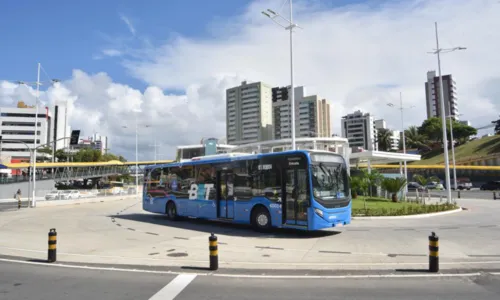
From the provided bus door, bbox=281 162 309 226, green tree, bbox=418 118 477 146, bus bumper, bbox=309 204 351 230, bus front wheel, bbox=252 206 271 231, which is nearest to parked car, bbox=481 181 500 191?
bus bumper, bbox=309 204 351 230

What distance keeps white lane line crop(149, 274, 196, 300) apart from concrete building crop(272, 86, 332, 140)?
151026 millimetres

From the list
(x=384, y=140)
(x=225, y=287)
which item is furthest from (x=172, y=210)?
(x=384, y=140)

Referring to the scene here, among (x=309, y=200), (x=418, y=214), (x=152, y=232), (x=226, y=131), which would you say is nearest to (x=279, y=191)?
(x=309, y=200)

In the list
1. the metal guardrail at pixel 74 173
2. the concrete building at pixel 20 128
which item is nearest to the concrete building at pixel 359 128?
the metal guardrail at pixel 74 173

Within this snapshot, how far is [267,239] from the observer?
13734 mm

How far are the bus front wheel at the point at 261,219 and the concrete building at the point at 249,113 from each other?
149075 mm

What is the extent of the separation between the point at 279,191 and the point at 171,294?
812 cm

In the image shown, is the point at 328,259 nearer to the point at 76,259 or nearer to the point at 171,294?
the point at 171,294

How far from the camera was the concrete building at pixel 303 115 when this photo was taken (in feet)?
528

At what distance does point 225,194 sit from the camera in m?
16.8

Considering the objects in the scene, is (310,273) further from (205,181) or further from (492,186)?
(492,186)

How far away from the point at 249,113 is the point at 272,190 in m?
154

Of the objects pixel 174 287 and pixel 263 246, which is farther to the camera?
pixel 263 246

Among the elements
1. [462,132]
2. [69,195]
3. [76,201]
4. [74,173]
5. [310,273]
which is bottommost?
[310,273]
